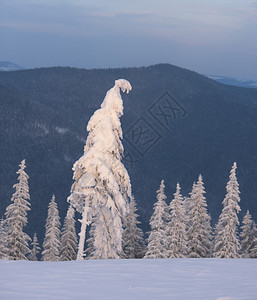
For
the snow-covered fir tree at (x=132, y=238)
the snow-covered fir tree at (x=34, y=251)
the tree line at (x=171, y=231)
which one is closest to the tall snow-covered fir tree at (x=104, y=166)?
the tree line at (x=171, y=231)

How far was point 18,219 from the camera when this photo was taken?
34.9 m

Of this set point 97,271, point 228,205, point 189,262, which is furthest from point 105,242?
point 228,205

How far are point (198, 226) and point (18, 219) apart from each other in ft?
47.1

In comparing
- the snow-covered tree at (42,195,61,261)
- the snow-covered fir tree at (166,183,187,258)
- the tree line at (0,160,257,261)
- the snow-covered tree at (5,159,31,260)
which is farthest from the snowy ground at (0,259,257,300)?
the snow-covered tree at (42,195,61,261)

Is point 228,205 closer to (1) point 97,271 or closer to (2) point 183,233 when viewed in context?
(2) point 183,233

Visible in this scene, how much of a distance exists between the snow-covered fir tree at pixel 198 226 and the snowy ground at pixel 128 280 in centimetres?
2476

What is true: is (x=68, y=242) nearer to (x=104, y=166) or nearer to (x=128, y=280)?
(x=104, y=166)

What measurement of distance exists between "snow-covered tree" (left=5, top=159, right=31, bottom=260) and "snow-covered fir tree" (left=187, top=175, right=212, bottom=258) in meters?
13.2

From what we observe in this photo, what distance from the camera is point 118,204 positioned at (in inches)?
836

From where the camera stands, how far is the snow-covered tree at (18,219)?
34.3m

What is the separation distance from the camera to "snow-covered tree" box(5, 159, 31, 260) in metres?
34.3

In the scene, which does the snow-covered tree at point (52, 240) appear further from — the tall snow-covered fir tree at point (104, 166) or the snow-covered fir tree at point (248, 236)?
the tall snow-covered fir tree at point (104, 166)

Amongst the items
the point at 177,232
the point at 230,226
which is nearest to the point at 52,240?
the point at 177,232

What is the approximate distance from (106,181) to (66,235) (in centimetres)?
2345
